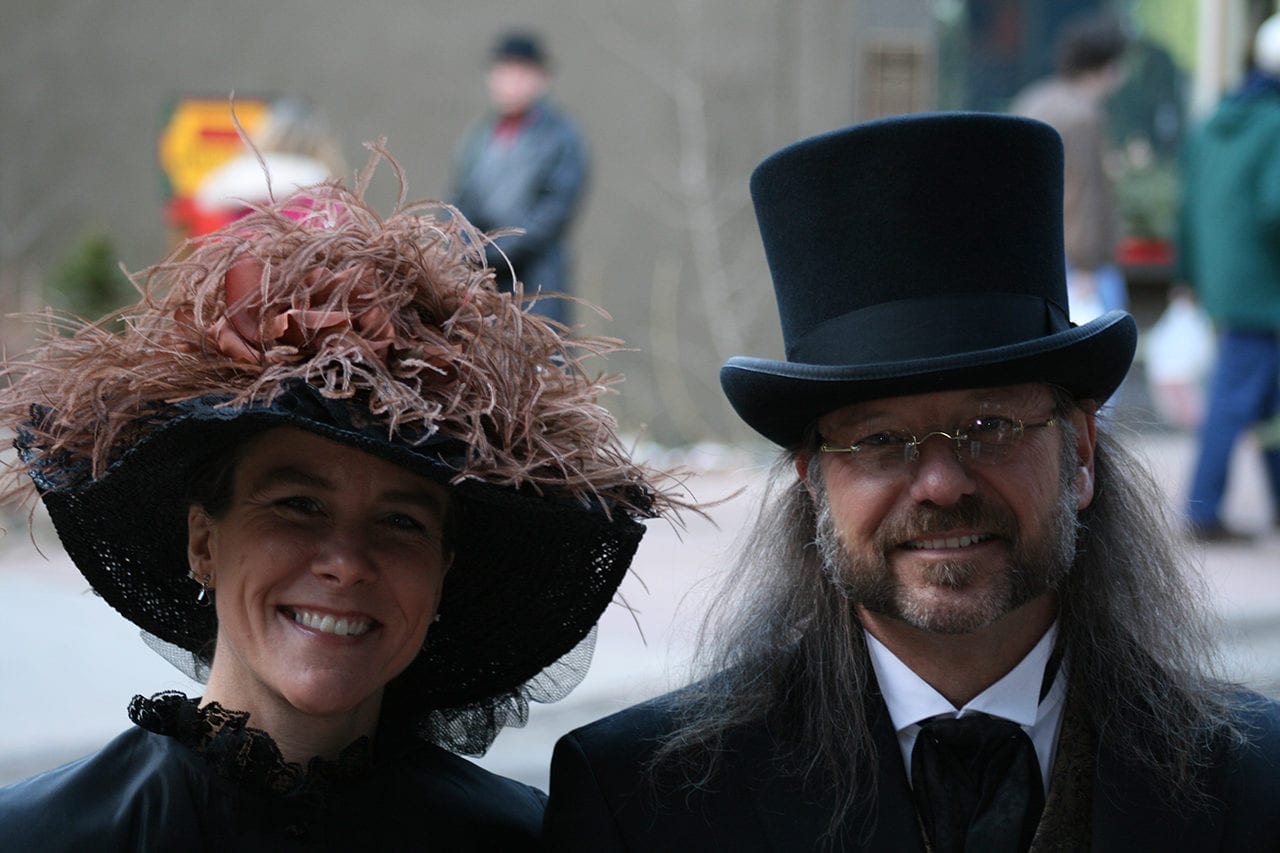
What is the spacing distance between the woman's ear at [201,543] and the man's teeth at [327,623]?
20cm

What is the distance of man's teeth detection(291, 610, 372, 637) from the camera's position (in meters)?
2.45

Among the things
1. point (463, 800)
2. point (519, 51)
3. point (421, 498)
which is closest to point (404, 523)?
point (421, 498)

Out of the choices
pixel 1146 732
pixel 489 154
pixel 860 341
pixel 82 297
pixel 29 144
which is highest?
pixel 29 144

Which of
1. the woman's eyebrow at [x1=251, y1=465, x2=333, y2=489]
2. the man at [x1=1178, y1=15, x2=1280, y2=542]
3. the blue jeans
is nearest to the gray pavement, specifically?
the blue jeans

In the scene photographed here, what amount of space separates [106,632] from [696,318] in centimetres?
479

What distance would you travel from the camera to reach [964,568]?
2574 mm

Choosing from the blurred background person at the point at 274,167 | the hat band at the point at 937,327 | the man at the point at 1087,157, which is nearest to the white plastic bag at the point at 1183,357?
the man at the point at 1087,157

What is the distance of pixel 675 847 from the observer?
263 cm

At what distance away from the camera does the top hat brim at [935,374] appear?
2535 mm

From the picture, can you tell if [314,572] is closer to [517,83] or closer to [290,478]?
[290,478]

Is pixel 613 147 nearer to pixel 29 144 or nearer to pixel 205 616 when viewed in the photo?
pixel 29 144

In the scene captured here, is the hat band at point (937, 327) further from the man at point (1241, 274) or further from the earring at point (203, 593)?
the man at point (1241, 274)

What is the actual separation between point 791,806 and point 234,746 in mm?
858

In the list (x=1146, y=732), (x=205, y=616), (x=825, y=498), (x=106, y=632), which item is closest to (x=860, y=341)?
(x=825, y=498)
